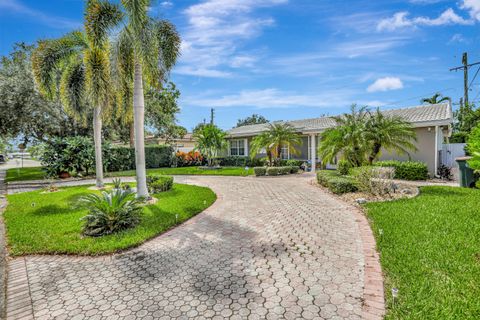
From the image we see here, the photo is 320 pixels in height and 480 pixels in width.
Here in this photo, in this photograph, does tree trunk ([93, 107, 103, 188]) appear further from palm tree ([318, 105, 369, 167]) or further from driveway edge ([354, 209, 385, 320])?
driveway edge ([354, 209, 385, 320])

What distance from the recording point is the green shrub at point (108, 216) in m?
6.28

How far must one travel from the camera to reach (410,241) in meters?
5.10

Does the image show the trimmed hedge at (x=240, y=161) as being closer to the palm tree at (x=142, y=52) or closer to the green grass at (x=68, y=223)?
the green grass at (x=68, y=223)

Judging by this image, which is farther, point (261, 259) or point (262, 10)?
point (262, 10)

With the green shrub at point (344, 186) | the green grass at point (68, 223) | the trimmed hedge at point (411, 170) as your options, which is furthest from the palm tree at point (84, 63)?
the trimmed hedge at point (411, 170)

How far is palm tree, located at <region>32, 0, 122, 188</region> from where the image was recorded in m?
9.35

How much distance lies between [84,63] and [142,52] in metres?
4.65

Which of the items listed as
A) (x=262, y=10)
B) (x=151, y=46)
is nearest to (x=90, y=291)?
(x=151, y=46)

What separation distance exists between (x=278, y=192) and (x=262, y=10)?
306 inches

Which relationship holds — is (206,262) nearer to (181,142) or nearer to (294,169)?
(294,169)

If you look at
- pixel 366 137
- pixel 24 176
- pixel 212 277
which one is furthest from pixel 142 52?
pixel 24 176

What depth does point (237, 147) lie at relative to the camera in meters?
26.4

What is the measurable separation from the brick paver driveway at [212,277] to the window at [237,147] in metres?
19.4

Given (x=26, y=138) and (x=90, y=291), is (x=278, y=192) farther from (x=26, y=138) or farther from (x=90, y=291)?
(x=26, y=138)
